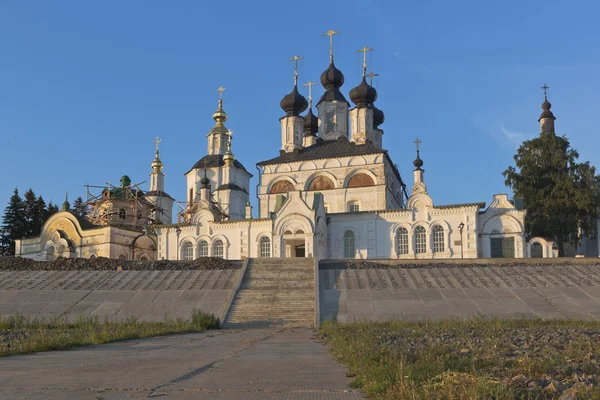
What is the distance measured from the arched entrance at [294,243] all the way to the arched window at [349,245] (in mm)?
2673

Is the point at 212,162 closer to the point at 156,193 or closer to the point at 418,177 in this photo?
the point at 156,193

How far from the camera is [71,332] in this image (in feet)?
46.4

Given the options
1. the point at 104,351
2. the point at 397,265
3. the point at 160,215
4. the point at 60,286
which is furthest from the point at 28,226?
the point at 104,351

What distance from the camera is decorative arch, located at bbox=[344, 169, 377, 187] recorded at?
42.7 meters

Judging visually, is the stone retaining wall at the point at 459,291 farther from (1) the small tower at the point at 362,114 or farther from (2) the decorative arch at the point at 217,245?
(1) the small tower at the point at 362,114

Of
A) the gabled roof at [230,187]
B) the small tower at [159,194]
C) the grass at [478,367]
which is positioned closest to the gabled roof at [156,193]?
the small tower at [159,194]

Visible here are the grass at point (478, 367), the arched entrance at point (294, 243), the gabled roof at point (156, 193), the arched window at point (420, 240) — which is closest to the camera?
the grass at point (478, 367)

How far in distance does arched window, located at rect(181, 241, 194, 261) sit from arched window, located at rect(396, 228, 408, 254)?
13850mm

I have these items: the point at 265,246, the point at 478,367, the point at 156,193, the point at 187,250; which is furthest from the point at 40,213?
the point at 478,367

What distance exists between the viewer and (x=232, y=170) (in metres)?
56.6

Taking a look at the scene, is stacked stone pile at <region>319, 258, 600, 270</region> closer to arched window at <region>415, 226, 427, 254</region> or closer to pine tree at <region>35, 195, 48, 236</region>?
arched window at <region>415, 226, 427, 254</region>

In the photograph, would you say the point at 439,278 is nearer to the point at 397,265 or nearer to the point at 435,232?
the point at 397,265

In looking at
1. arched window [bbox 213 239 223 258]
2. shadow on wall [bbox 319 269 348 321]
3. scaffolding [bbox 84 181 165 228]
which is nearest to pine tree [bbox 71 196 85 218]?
scaffolding [bbox 84 181 165 228]

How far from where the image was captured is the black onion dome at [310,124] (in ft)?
181
